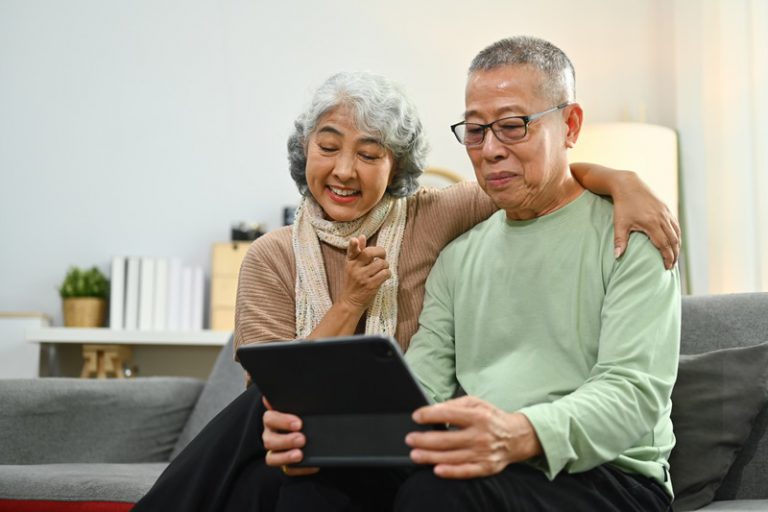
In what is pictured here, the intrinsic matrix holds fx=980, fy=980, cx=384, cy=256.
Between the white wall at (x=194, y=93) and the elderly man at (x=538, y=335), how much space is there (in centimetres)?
197

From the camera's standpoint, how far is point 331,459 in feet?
4.15

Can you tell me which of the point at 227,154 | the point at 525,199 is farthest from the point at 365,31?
the point at 525,199

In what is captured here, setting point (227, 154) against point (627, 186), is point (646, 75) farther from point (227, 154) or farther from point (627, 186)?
point (627, 186)

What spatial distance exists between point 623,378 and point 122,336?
88.5 inches

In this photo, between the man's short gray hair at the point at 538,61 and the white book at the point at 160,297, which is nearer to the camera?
the man's short gray hair at the point at 538,61

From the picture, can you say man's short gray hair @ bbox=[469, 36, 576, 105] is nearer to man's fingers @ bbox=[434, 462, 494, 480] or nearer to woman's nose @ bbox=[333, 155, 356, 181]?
woman's nose @ bbox=[333, 155, 356, 181]

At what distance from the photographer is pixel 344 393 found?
122 centimetres

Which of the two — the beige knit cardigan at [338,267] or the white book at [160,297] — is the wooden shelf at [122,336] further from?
the beige knit cardigan at [338,267]

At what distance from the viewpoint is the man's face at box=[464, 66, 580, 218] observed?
60.4 inches

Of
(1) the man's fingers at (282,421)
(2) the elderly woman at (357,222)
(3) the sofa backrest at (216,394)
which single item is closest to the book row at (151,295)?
(3) the sofa backrest at (216,394)

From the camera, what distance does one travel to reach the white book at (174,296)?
3322mm

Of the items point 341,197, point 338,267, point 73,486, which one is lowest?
point 73,486

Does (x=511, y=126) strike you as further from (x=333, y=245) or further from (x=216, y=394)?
(x=216, y=394)

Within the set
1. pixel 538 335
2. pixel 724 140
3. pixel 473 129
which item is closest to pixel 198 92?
pixel 724 140
